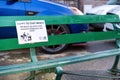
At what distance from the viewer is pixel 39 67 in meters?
2.90

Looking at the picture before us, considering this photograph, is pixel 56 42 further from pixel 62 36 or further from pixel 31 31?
pixel 31 31

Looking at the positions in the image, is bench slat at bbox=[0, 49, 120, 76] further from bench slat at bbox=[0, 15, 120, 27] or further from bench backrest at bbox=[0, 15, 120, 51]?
bench slat at bbox=[0, 15, 120, 27]

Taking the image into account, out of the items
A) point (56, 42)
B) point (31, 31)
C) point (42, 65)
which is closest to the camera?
point (42, 65)

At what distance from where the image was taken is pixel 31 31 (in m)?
3.22

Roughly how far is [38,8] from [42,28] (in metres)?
2.59

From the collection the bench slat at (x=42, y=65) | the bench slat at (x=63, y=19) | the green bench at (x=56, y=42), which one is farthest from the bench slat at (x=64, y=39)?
the bench slat at (x=42, y=65)

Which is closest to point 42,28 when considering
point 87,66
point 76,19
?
point 76,19

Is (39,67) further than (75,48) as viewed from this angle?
No

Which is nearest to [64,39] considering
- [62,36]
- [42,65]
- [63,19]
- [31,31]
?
[62,36]

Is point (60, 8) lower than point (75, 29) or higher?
higher

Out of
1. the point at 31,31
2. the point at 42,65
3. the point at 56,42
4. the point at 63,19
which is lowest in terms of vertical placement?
the point at 42,65

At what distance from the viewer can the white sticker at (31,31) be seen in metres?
3.16

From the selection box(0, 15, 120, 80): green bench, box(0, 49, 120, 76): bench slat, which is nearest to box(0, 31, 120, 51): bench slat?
box(0, 15, 120, 80): green bench

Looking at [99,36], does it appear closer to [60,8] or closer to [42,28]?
[42,28]
